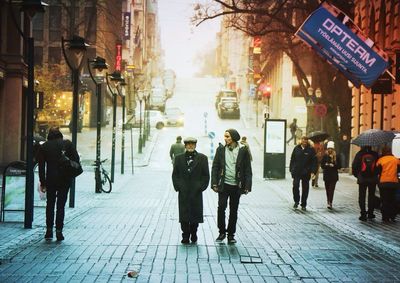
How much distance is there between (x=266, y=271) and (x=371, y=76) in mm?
13125

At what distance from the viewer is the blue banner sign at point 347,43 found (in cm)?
2089

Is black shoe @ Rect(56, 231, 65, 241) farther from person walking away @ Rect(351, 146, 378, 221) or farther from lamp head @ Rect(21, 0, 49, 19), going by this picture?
person walking away @ Rect(351, 146, 378, 221)

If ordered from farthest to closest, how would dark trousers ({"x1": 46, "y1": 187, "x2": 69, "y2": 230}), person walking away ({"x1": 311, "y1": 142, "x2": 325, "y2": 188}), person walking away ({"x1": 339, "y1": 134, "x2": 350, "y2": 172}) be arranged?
person walking away ({"x1": 339, "y1": 134, "x2": 350, "y2": 172}) < person walking away ({"x1": 311, "y1": 142, "x2": 325, "y2": 188}) < dark trousers ({"x1": 46, "y1": 187, "x2": 69, "y2": 230})

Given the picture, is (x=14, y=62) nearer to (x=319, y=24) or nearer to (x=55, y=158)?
(x=319, y=24)

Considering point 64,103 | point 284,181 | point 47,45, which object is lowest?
point 284,181

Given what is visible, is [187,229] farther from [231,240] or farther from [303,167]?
[303,167]

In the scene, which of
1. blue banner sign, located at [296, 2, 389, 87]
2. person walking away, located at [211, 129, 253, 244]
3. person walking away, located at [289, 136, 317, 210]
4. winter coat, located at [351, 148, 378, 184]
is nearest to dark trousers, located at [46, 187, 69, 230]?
person walking away, located at [211, 129, 253, 244]

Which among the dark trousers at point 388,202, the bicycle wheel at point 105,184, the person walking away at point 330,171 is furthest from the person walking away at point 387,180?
the bicycle wheel at point 105,184

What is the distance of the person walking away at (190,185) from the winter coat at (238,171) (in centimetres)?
24

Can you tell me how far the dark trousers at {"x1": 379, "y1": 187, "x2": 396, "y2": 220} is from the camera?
15.3 meters

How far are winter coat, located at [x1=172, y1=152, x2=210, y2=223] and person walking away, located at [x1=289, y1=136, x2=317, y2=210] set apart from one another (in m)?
7.07

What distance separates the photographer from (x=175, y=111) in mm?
67562

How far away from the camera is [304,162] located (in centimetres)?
1823

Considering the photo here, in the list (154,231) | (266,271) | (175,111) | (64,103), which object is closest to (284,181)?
(154,231)
